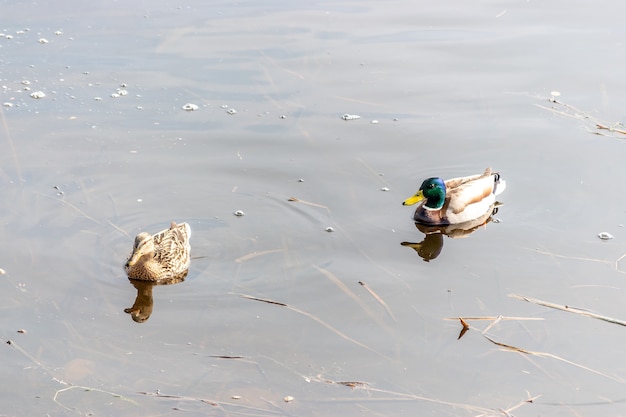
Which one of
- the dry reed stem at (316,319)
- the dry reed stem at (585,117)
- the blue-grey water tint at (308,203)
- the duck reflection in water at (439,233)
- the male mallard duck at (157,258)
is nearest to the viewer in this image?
the blue-grey water tint at (308,203)

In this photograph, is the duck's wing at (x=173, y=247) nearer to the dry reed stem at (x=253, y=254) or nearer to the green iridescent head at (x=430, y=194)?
the dry reed stem at (x=253, y=254)

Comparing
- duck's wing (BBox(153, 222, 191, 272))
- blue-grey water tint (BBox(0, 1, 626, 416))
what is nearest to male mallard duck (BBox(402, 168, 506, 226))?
blue-grey water tint (BBox(0, 1, 626, 416))

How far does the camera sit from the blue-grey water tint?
625 centimetres

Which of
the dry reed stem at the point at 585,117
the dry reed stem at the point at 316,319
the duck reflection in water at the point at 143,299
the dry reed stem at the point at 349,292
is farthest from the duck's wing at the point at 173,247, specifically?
the dry reed stem at the point at 585,117

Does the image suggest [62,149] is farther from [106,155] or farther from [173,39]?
[173,39]

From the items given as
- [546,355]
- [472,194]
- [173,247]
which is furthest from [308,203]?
[546,355]

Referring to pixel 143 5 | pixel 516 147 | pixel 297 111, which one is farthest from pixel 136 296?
pixel 143 5

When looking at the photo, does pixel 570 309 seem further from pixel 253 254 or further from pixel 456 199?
pixel 253 254

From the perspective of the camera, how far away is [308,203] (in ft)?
28.2

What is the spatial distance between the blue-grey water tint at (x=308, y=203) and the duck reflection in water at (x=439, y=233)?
0.11m

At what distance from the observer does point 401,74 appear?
11.3m

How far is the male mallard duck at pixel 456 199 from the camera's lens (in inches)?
353

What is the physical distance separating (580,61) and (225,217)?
5552 mm

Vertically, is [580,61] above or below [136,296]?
above
